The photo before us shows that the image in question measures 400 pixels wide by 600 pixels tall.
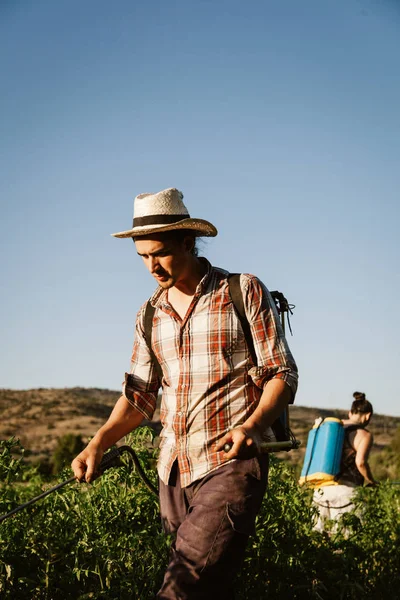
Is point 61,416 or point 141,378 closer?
point 141,378

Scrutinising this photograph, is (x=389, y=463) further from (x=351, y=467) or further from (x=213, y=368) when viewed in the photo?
(x=213, y=368)

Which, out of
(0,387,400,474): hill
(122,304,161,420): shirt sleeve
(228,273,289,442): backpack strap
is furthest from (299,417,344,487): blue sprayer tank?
(0,387,400,474): hill

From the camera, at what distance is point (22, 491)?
6.32 meters

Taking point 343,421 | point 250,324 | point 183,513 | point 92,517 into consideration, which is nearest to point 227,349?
point 250,324

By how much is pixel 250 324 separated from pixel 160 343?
1.52ft

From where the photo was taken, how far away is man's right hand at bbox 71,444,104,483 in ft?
12.4

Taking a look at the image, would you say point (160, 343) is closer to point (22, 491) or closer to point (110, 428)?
point (110, 428)

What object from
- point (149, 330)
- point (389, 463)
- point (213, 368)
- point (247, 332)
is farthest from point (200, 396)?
point (389, 463)

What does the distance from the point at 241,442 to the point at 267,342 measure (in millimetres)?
525

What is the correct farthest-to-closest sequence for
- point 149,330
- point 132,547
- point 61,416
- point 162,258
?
point 61,416
point 132,547
point 149,330
point 162,258

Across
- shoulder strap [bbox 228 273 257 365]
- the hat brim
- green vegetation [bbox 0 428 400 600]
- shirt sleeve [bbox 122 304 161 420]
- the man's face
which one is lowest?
green vegetation [bbox 0 428 400 600]

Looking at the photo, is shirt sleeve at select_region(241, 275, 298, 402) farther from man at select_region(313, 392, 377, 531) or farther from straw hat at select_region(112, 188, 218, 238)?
man at select_region(313, 392, 377, 531)

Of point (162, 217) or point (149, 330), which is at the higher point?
point (162, 217)

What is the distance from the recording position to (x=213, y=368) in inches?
145
